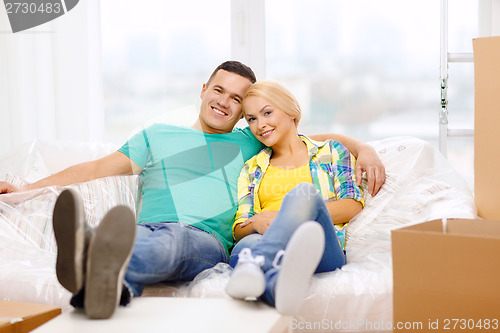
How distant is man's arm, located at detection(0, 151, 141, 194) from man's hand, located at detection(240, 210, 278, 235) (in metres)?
0.46

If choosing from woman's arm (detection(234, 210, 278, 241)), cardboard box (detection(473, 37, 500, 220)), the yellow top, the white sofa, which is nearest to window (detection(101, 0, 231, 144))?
the white sofa

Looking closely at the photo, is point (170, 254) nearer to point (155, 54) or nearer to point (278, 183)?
point (278, 183)

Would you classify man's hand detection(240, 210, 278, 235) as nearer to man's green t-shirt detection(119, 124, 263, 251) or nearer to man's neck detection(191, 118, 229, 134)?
man's green t-shirt detection(119, 124, 263, 251)

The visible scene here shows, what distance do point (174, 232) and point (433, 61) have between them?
1652 millimetres

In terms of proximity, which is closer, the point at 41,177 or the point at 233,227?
the point at 233,227

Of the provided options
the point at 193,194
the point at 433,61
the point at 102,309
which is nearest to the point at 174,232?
the point at 193,194

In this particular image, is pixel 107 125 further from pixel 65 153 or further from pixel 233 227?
pixel 233 227

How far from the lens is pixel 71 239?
40.1 inches

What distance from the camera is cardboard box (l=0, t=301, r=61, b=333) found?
3.50 ft

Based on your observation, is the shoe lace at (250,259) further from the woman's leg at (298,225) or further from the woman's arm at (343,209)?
the woman's arm at (343,209)

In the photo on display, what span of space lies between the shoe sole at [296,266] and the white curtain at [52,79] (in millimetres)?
1921

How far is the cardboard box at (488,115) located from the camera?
142cm

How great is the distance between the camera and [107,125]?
2832 millimetres

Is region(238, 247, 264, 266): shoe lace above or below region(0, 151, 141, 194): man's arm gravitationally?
below
